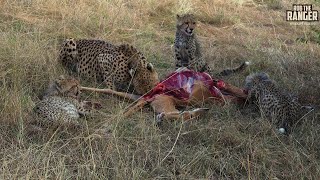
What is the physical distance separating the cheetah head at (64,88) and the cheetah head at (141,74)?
59cm

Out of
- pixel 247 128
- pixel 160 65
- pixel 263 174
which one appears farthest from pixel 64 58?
pixel 263 174

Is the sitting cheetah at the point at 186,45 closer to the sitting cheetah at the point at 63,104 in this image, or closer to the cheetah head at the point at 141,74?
the cheetah head at the point at 141,74

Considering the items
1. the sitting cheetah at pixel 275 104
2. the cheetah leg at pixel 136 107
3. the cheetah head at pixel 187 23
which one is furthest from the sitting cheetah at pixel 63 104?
the cheetah head at pixel 187 23

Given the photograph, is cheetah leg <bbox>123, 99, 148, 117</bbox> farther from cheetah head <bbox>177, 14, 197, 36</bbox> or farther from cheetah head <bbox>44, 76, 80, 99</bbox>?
cheetah head <bbox>177, 14, 197, 36</bbox>

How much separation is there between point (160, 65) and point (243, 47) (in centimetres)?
137

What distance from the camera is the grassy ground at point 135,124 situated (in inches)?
132

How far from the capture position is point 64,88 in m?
4.33

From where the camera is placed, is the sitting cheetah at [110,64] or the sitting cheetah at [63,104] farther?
the sitting cheetah at [110,64]

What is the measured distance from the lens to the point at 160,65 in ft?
19.1

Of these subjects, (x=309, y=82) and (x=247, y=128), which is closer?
(x=247, y=128)

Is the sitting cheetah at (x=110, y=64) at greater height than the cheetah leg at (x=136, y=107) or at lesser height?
greater

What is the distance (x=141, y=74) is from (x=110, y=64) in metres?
0.44

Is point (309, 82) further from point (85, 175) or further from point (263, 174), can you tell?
point (85, 175)

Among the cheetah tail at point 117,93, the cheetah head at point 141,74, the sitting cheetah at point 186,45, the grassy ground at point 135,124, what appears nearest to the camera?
the grassy ground at point 135,124
